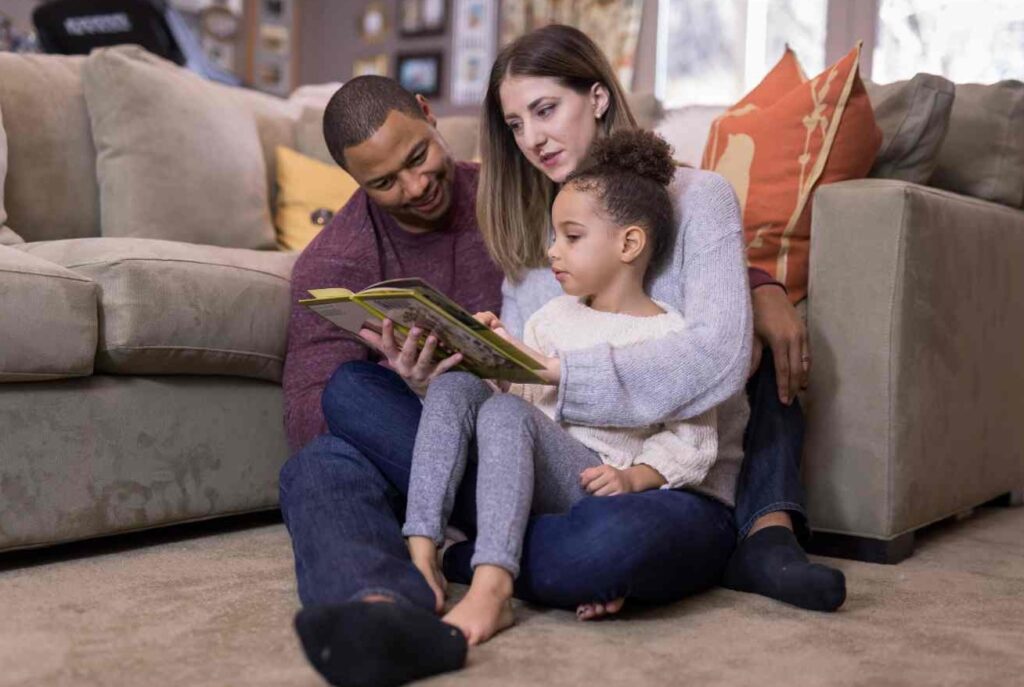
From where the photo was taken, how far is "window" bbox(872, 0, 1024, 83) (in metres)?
4.10

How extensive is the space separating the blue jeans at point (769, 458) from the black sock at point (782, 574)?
49 mm

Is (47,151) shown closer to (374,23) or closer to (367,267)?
(367,267)

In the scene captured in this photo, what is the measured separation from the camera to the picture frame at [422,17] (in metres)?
5.85

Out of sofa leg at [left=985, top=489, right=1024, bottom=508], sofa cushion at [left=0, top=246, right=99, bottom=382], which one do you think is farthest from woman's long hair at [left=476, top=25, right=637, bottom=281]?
sofa leg at [left=985, top=489, right=1024, bottom=508]

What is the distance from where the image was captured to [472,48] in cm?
575

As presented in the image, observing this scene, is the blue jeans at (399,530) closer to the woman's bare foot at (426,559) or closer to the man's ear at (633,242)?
the woman's bare foot at (426,559)

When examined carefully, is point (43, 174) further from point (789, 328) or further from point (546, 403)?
point (789, 328)

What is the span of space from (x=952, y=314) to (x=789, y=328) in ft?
1.34

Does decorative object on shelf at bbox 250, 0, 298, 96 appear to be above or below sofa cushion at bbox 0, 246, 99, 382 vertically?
above

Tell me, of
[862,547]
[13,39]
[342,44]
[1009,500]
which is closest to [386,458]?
[862,547]

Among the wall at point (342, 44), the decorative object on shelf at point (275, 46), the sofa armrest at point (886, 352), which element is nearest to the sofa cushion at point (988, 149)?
the sofa armrest at point (886, 352)

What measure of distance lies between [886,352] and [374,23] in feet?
16.1

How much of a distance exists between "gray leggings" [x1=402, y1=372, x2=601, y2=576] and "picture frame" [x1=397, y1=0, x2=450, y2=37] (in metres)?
4.75

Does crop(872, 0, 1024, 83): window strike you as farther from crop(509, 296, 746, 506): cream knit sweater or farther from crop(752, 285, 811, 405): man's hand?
crop(509, 296, 746, 506): cream knit sweater
